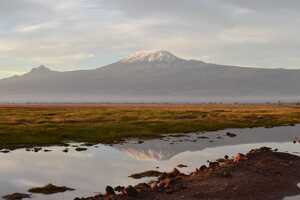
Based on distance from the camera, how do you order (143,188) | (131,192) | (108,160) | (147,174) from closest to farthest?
(131,192) → (143,188) → (147,174) → (108,160)

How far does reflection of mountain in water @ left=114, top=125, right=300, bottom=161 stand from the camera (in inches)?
2074

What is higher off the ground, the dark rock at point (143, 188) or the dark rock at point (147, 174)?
the dark rock at point (143, 188)

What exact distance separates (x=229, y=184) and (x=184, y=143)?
96.7 feet

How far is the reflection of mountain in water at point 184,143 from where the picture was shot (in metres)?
52.7

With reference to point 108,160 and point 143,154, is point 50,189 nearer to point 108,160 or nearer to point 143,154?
point 108,160

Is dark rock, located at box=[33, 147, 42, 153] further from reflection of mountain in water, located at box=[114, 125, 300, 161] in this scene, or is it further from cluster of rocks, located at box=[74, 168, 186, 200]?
cluster of rocks, located at box=[74, 168, 186, 200]

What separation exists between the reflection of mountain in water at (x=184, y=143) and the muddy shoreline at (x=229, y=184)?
11891 mm

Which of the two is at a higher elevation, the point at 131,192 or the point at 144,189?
the point at 131,192

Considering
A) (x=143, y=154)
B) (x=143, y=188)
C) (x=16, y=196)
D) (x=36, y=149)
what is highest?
(x=143, y=188)

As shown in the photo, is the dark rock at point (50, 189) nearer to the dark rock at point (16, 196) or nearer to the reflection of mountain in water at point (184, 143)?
the dark rock at point (16, 196)

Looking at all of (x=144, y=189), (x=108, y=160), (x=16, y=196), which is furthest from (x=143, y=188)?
(x=108, y=160)

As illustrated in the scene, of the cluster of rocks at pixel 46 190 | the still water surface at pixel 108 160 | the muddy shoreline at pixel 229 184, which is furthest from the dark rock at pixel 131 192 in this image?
the cluster of rocks at pixel 46 190

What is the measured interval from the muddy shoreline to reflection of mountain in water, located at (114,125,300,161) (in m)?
11.9

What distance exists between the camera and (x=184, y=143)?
62.8 m
